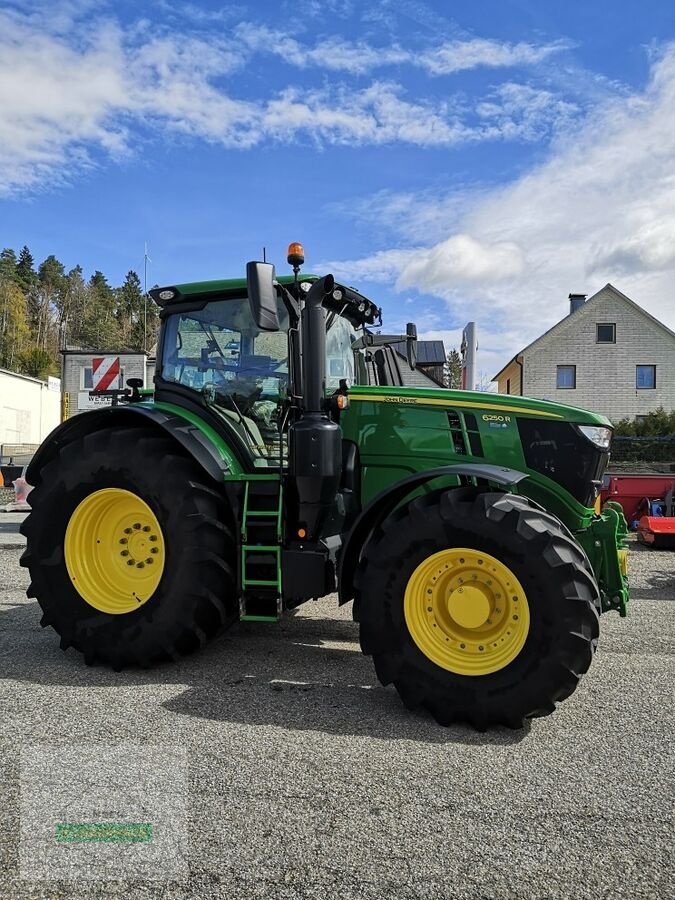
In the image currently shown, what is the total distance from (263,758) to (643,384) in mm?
33127

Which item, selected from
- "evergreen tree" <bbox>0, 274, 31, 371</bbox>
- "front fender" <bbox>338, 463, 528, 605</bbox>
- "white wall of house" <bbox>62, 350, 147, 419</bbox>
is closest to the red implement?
"front fender" <bbox>338, 463, 528, 605</bbox>

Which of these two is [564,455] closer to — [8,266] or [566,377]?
[566,377]

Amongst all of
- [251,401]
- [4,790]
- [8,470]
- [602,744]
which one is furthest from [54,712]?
[8,470]

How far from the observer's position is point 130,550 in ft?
15.3

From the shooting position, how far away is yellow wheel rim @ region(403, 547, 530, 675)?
11.8 feet

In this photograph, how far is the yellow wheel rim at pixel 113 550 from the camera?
4.57m

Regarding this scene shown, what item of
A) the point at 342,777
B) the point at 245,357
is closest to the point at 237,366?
the point at 245,357

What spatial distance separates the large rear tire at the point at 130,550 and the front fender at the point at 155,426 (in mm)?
107

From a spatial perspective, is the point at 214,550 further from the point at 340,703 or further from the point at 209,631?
the point at 340,703

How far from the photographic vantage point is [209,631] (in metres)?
4.35

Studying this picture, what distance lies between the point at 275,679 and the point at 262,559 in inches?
28.6

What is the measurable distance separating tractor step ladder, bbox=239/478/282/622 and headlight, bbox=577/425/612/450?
1.88 meters

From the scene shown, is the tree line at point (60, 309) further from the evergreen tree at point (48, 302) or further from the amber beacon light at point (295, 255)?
the amber beacon light at point (295, 255)

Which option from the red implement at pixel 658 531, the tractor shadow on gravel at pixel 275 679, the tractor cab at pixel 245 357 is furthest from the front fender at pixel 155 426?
the red implement at pixel 658 531
